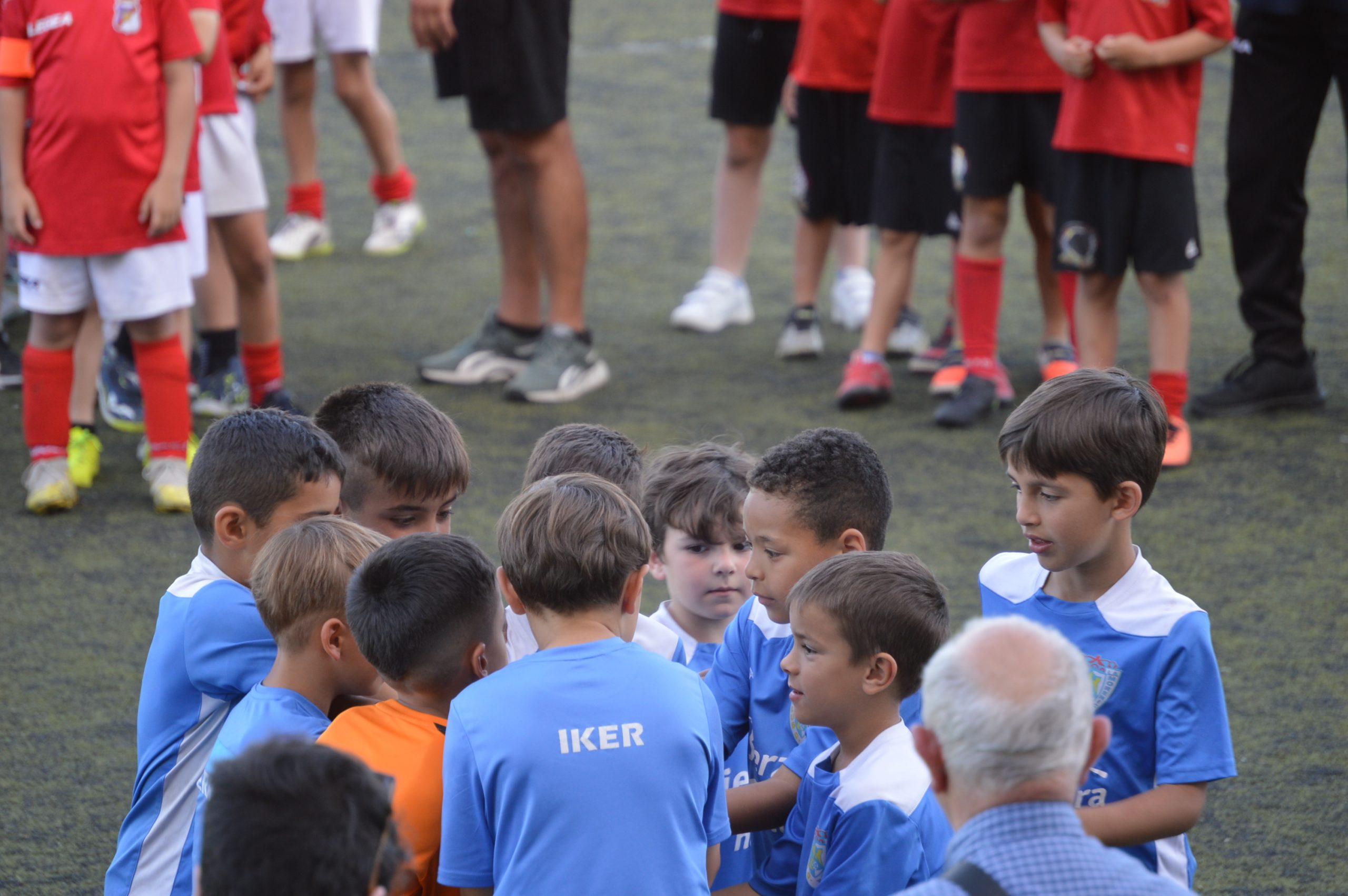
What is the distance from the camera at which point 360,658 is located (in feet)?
6.09

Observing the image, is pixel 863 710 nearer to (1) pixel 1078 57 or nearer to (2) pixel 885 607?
(2) pixel 885 607

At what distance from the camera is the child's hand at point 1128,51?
3.76m

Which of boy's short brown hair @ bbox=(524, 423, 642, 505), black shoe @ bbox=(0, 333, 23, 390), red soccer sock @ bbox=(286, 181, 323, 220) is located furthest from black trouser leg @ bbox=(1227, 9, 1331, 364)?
black shoe @ bbox=(0, 333, 23, 390)

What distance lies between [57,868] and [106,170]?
182 cm

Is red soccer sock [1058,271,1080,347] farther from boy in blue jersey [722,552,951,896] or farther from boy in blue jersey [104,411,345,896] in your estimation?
boy in blue jersey [104,411,345,896]

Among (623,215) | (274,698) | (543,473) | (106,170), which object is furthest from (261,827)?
(623,215)

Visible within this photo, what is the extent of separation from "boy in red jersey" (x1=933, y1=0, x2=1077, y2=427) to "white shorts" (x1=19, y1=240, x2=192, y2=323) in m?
2.30

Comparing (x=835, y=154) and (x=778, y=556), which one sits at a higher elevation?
(x=778, y=556)

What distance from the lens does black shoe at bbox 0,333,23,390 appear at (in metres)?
4.65

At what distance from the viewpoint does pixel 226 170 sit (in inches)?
165

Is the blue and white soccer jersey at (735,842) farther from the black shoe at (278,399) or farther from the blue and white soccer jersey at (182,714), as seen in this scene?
the black shoe at (278,399)

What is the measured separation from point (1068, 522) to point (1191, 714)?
0.29 metres

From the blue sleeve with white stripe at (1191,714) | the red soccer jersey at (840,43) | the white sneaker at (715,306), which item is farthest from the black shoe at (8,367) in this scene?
the blue sleeve with white stripe at (1191,714)

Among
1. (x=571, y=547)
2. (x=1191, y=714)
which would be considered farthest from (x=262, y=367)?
(x=1191, y=714)
